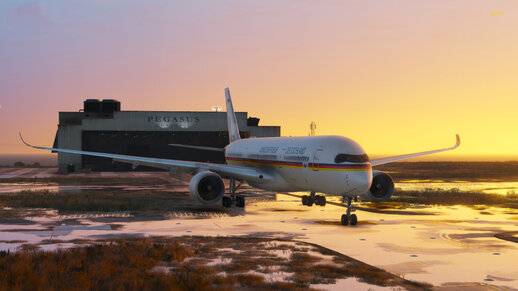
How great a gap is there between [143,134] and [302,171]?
58.4m

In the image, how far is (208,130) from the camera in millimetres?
81062

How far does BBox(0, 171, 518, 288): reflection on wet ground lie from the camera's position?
614 inches

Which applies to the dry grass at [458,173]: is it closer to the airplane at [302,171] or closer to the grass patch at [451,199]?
the grass patch at [451,199]

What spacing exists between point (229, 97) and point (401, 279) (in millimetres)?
31209

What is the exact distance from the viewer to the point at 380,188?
2664 centimetres

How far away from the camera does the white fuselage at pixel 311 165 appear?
74.9 feet

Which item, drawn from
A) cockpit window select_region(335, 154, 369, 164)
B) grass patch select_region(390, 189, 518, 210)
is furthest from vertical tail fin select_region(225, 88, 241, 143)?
cockpit window select_region(335, 154, 369, 164)

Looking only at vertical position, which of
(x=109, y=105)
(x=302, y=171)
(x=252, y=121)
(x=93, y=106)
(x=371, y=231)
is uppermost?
(x=109, y=105)

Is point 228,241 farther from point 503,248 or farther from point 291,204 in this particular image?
point 291,204

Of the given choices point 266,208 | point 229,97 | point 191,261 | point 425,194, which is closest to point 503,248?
point 191,261

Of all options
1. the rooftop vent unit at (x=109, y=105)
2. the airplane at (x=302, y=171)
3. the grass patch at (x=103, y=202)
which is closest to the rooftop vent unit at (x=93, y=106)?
the rooftop vent unit at (x=109, y=105)

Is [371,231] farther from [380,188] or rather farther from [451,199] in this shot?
[451,199]

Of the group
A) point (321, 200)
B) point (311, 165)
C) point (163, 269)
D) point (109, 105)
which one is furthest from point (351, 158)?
point (109, 105)

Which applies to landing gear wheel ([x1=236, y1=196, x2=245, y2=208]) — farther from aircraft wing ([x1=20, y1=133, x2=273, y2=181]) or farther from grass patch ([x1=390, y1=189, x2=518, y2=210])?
grass patch ([x1=390, y1=189, x2=518, y2=210])
